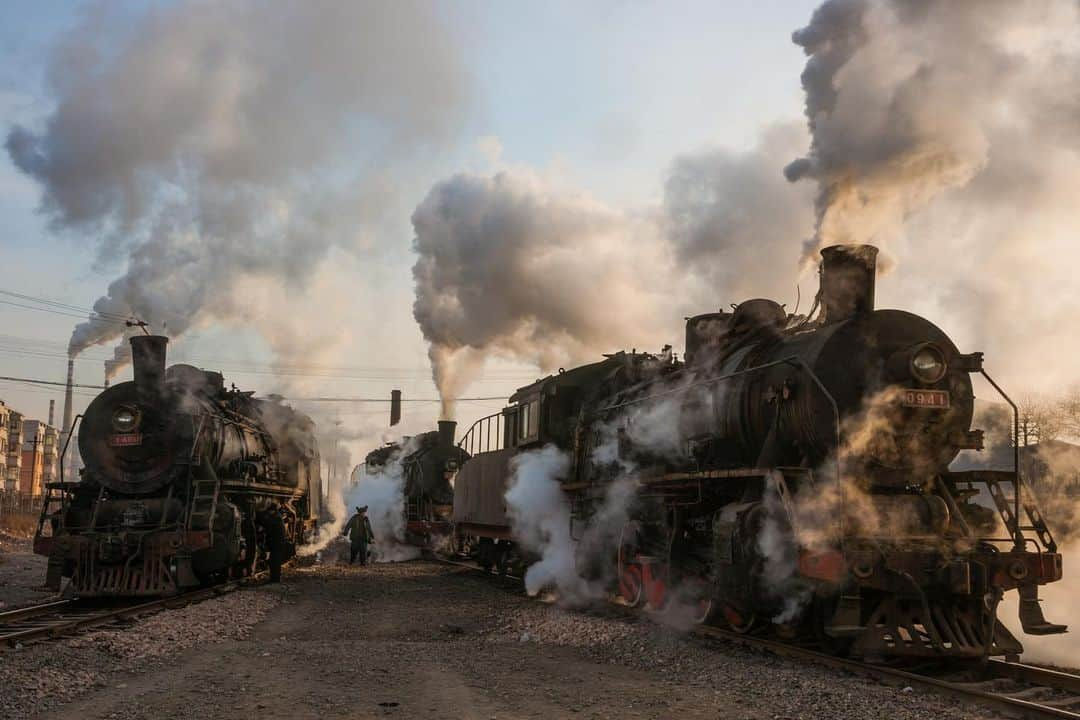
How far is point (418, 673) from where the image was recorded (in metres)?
8.64

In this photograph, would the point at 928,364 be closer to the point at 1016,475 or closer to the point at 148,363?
the point at 1016,475

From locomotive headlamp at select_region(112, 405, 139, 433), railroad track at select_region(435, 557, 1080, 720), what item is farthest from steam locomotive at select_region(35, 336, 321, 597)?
railroad track at select_region(435, 557, 1080, 720)

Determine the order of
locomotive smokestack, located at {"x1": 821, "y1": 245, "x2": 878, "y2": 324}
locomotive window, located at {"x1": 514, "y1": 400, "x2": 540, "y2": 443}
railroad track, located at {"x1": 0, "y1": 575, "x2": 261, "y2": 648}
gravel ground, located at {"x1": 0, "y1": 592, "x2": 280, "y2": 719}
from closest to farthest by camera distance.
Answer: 1. gravel ground, located at {"x1": 0, "y1": 592, "x2": 280, "y2": 719}
2. locomotive smokestack, located at {"x1": 821, "y1": 245, "x2": 878, "y2": 324}
3. railroad track, located at {"x1": 0, "y1": 575, "x2": 261, "y2": 648}
4. locomotive window, located at {"x1": 514, "y1": 400, "x2": 540, "y2": 443}

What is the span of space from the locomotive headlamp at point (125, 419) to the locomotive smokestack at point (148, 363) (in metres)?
0.40

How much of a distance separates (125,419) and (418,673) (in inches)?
342

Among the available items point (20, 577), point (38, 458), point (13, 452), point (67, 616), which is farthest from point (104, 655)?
point (38, 458)

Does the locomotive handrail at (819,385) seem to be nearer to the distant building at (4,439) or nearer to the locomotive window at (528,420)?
the locomotive window at (528,420)

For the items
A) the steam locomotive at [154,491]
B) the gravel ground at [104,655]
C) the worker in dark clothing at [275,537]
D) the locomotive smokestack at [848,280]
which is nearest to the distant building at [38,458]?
the worker in dark clothing at [275,537]

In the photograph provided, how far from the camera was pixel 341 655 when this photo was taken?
9594 millimetres

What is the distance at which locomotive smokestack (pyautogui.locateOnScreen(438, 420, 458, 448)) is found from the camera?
97.7ft

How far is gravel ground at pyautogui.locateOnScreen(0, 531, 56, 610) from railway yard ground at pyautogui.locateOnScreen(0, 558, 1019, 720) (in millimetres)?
3452

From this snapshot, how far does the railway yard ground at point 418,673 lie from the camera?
7.11m

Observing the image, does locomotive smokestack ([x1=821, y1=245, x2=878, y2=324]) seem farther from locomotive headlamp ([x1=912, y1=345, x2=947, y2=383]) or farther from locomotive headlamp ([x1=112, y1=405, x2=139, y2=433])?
locomotive headlamp ([x1=112, y1=405, x2=139, y2=433])

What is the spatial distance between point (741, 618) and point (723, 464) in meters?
1.69
